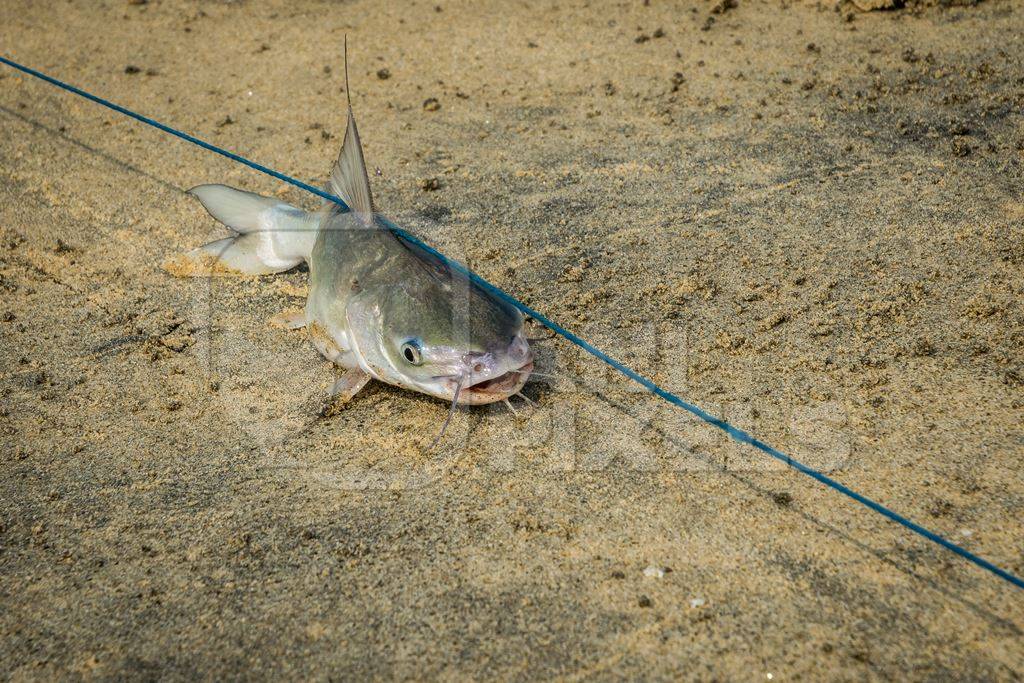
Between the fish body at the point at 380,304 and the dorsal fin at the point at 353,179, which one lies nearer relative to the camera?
the fish body at the point at 380,304

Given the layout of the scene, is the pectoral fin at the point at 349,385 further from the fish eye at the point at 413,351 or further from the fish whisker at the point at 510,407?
the fish whisker at the point at 510,407

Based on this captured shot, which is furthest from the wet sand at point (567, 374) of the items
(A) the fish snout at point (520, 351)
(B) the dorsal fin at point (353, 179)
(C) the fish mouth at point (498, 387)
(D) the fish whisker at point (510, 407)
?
(B) the dorsal fin at point (353, 179)

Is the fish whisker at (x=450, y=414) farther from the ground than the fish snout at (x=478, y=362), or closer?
closer

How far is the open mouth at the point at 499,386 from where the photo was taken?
109 inches

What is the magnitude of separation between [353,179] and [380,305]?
2.07 ft

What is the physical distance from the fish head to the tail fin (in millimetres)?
844

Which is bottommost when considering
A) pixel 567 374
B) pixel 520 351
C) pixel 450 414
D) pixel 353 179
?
pixel 567 374

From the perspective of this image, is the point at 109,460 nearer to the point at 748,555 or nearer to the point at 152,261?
the point at 152,261

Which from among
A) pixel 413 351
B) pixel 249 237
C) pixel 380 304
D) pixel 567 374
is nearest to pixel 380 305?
pixel 380 304

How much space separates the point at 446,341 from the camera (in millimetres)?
2693

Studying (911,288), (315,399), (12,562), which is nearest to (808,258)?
(911,288)

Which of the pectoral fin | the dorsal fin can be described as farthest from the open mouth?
the dorsal fin

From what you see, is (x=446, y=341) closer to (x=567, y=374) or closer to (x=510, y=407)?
(x=510, y=407)

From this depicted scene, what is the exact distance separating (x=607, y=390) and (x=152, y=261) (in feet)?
7.04
